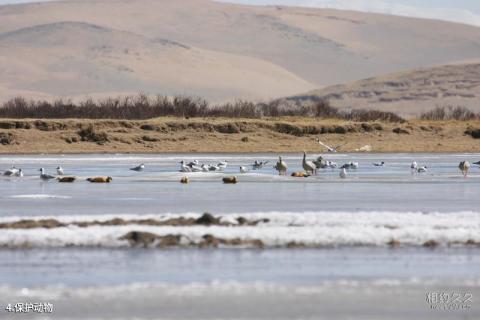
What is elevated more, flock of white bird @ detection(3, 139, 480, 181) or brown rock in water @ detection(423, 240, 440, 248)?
flock of white bird @ detection(3, 139, 480, 181)

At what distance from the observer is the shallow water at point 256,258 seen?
35.5 feet

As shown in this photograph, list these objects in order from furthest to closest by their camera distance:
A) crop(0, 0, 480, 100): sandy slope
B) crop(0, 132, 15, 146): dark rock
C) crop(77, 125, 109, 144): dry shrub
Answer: crop(0, 0, 480, 100): sandy slope → crop(77, 125, 109, 144): dry shrub → crop(0, 132, 15, 146): dark rock

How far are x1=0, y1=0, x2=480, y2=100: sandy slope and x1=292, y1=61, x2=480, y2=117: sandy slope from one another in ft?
43.5

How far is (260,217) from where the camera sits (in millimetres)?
16578

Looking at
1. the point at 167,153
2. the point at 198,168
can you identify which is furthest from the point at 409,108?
the point at 198,168

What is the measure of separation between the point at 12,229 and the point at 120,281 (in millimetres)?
3907

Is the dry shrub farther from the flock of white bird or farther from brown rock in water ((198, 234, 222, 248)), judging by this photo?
brown rock in water ((198, 234, 222, 248))

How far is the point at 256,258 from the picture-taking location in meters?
13.4

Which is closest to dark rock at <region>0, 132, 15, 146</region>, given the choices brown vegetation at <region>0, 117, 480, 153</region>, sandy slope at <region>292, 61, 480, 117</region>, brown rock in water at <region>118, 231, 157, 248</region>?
brown vegetation at <region>0, 117, 480, 153</region>

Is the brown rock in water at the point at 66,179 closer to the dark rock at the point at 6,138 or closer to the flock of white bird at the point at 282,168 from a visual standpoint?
the flock of white bird at the point at 282,168

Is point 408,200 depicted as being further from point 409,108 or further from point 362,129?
point 409,108

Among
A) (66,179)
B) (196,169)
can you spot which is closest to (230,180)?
(66,179)

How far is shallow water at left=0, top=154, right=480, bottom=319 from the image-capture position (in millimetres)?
10828

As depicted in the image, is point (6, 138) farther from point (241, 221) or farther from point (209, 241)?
point (209, 241)
